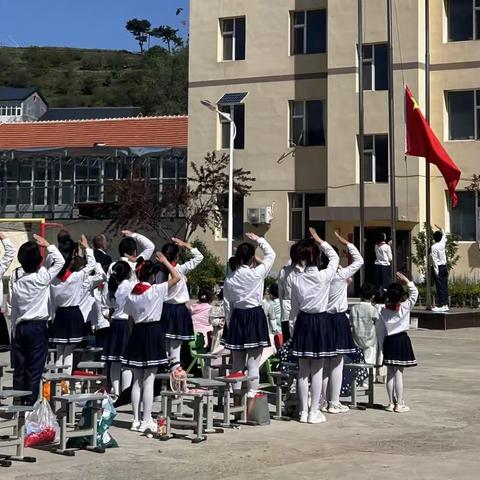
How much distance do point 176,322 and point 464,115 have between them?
844 inches

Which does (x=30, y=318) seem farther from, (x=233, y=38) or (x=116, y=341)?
(x=233, y=38)

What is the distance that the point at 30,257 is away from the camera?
11.7m

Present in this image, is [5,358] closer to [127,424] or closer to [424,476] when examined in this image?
[127,424]

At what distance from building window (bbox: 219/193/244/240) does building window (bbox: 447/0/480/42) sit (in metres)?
8.94

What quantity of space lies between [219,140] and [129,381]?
2468 cm

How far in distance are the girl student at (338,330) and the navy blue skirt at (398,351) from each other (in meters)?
0.48

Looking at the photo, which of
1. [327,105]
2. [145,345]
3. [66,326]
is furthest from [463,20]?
[145,345]

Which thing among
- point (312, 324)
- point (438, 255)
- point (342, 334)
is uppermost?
point (438, 255)

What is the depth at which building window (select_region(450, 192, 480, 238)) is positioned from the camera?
33.0m

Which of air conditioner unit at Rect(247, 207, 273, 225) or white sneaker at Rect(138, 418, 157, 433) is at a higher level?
air conditioner unit at Rect(247, 207, 273, 225)

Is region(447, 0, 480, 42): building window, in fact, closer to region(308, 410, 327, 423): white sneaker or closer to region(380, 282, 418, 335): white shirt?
region(380, 282, 418, 335): white shirt

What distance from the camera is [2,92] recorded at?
107 m

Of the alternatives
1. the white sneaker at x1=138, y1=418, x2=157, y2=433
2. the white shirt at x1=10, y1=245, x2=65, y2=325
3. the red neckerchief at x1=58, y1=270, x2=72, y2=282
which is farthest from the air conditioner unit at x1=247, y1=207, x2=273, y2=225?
the white sneaker at x1=138, y1=418, x2=157, y2=433

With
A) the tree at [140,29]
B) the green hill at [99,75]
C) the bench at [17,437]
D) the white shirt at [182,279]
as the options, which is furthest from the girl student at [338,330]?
the tree at [140,29]
